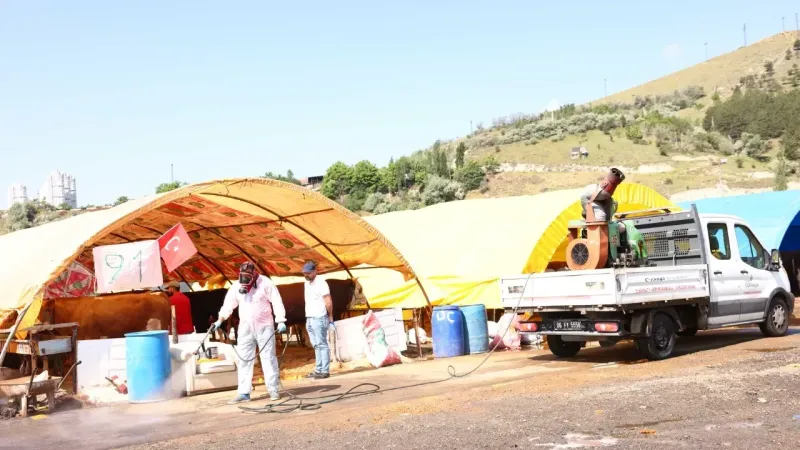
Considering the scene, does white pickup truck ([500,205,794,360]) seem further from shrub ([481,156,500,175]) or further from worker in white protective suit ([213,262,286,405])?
shrub ([481,156,500,175])

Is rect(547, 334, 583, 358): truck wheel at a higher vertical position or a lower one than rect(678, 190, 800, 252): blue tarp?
lower

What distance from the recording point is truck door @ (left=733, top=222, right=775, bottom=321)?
15031mm

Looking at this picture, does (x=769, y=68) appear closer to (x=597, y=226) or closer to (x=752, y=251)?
(x=752, y=251)

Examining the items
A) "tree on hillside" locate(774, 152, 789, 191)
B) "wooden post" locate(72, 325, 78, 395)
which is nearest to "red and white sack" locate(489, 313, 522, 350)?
"wooden post" locate(72, 325, 78, 395)

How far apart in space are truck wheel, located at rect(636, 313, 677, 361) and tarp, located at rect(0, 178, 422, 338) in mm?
5112

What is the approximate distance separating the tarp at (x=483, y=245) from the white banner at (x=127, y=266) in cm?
702

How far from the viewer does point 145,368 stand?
40.2 ft

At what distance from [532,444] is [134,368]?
23.1 feet

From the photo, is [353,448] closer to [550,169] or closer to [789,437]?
[789,437]

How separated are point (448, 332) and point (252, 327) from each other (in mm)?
5552

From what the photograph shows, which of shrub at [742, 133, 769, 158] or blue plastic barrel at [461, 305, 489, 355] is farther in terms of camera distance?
shrub at [742, 133, 769, 158]

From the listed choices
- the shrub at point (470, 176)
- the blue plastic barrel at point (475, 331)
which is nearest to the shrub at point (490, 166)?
the shrub at point (470, 176)

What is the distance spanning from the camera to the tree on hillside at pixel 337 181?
75.5 m

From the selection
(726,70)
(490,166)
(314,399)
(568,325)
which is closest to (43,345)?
(314,399)
